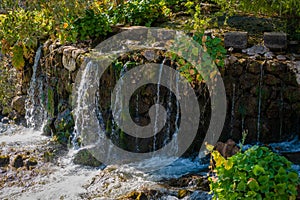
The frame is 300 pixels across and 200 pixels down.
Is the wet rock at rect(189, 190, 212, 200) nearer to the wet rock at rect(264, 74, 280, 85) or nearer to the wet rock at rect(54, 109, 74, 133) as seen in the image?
the wet rock at rect(264, 74, 280, 85)

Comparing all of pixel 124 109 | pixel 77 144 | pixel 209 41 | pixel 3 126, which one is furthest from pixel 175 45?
pixel 3 126

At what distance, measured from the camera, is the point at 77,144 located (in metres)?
6.27

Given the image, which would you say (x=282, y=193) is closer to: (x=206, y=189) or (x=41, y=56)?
(x=206, y=189)

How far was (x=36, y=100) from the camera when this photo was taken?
751cm

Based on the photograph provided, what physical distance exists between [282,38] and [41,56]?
3892mm

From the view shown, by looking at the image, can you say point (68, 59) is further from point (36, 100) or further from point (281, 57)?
point (281, 57)

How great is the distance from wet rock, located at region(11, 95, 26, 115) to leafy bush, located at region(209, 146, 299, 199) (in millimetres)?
5212

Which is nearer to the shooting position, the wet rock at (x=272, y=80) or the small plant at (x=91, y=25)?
the wet rock at (x=272, y=80)

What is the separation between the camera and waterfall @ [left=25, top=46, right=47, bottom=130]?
289 inches

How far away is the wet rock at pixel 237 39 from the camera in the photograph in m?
5.73

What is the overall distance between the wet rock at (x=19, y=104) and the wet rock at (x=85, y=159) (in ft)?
7.93

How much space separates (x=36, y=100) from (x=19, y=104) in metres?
0.59

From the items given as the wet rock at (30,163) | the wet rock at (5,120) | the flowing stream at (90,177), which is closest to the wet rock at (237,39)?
the flowing stream at (90,177)

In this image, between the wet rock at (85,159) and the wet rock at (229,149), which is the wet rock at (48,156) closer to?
the wet rock at (85,159)
